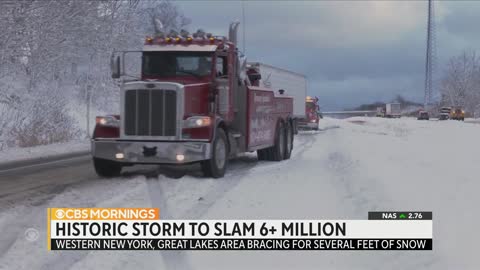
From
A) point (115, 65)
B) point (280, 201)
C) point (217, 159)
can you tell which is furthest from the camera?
point (115, 65)

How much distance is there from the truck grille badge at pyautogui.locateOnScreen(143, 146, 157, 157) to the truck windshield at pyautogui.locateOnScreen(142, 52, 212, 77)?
6.54 ft

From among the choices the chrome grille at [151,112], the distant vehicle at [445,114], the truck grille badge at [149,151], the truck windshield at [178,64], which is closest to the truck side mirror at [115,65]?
the truck windshield at [178,64]

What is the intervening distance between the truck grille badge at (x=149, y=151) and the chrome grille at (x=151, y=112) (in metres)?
0.27

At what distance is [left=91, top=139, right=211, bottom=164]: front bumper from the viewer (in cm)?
1122

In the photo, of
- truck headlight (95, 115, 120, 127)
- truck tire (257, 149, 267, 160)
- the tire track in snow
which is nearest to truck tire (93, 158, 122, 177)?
truck headlight (95, 115, 120, 127)

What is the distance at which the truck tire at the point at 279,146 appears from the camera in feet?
53.5

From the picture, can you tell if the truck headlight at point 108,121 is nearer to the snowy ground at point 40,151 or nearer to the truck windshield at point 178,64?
the truck windshield at point 178,64

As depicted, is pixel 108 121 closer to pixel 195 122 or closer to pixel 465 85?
pixel 195 122

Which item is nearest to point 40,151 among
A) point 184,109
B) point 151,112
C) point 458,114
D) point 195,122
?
point 151,112

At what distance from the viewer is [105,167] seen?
12164 millimetres

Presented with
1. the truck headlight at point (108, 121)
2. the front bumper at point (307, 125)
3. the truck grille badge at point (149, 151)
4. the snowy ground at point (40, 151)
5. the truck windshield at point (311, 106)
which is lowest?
the snowy ground at point (40, 151)

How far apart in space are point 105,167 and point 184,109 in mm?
2206

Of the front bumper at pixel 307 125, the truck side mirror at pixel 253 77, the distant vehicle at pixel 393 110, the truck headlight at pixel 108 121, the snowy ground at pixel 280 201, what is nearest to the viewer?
the snowy ground at pixel 280 201

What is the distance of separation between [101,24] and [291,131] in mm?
17161
